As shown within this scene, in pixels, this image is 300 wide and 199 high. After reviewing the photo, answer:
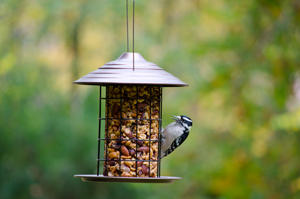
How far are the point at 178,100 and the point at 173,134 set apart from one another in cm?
619

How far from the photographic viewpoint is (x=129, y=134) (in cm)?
553

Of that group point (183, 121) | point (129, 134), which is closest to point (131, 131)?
point (129, 134)

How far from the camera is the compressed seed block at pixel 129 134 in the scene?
5492mm

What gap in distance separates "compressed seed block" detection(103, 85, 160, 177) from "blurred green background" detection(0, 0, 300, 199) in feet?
9.56

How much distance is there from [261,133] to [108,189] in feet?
10.1

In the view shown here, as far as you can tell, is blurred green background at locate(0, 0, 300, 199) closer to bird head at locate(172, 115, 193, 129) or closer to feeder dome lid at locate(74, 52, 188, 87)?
bird head at locate(172, 115, 193, 129)

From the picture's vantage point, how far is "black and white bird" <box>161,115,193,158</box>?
20.3 ft

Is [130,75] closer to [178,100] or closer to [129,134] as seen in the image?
[129,134]

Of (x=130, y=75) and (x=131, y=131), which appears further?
(x=131, y=131)

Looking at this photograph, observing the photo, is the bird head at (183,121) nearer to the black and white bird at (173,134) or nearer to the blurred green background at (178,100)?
the black and white bird at (173,134)

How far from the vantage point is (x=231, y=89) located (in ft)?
33.1

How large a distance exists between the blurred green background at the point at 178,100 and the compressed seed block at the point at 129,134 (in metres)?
2.91

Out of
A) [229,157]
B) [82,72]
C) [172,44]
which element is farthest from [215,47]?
[82,72]

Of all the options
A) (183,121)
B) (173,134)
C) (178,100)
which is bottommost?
(173,134)
